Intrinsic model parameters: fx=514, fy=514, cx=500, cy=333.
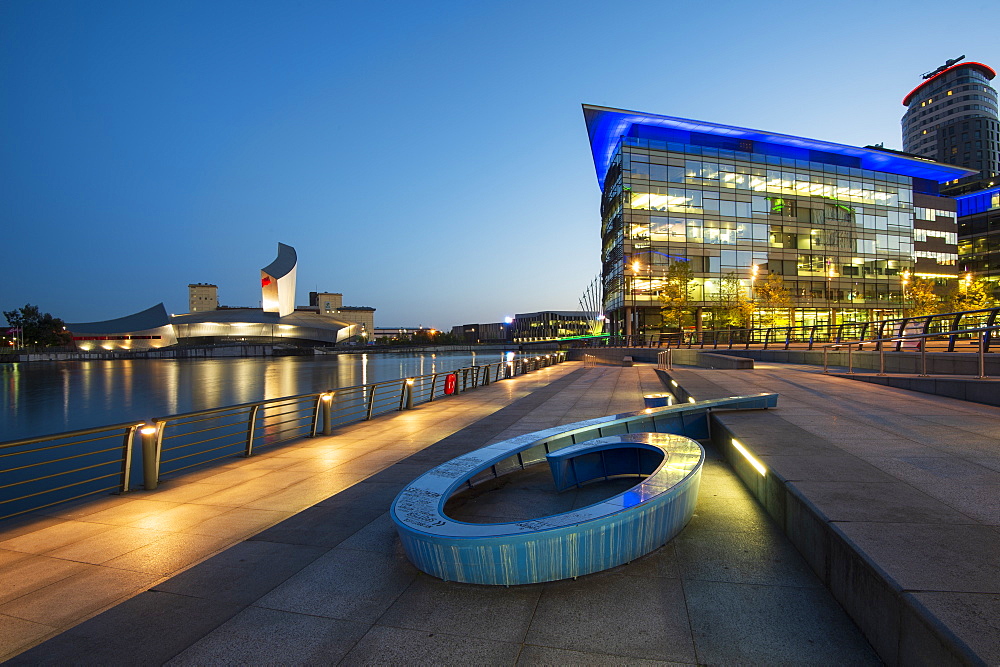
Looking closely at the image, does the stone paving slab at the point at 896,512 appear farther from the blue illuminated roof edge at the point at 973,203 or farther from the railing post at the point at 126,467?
the blue illuminated roof edge at the point at 973,203

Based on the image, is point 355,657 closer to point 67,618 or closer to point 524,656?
A: point 524,656

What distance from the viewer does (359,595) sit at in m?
3.74

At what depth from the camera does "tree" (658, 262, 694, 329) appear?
53481 mm

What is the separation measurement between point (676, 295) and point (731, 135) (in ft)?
76.9

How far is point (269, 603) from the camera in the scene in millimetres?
3650

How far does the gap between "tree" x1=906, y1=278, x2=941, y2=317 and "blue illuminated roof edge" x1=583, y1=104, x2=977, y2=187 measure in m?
16.8

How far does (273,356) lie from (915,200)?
130329 millimetres

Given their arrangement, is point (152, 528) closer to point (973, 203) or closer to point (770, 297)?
point (770, 297)

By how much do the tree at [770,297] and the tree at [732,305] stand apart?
1447mm

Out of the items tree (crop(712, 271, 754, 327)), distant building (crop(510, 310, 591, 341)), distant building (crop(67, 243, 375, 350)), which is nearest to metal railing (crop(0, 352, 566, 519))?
tree (crop(712, 271, 754, 327))

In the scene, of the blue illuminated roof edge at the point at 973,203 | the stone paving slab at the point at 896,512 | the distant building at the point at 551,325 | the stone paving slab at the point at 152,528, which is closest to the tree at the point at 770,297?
the stone paving slab at the point at 896,512

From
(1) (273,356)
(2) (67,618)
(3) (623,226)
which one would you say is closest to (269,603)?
(2) (67,618)

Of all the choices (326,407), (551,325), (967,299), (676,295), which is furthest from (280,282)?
(967,299)

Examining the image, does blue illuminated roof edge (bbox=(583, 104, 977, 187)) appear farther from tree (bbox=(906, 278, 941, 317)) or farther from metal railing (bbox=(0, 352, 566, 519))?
metal railing (bbox=(0, 352, 566, 519))
